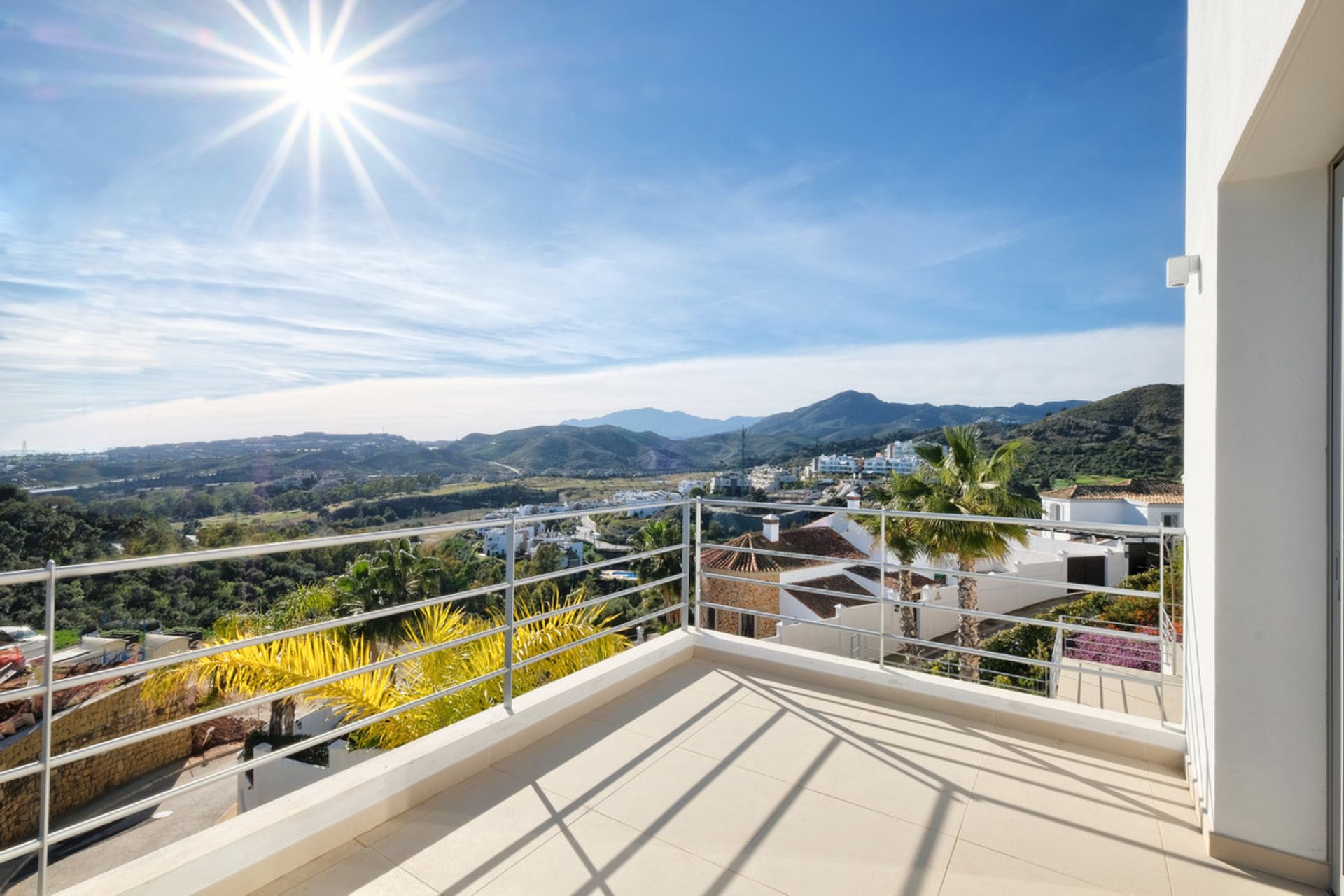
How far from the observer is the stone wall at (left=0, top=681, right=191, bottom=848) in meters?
14.0

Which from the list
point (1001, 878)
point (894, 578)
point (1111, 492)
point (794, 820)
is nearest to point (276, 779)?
point (794, 820)

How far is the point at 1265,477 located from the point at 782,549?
58.5ft

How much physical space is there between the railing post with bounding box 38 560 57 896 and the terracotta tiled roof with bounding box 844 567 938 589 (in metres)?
15.4

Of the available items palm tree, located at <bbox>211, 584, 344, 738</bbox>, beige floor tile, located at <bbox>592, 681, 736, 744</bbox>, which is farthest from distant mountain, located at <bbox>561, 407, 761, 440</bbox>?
beige floor tile, located at <bbox>592, 681, 736, 744</bbox>

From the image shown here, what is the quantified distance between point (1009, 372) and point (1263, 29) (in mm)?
34596

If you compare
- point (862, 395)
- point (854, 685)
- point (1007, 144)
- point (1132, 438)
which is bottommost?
point (854, 685)

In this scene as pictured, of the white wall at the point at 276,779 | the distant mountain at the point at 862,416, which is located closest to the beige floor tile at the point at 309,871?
the white wall at the point at 276,779

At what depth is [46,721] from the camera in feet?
4.41

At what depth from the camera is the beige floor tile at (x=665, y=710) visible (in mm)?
2647

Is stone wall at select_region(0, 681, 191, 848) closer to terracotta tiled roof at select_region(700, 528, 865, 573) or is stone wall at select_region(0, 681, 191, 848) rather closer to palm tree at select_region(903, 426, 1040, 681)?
terracotta tiled roof at select_region(700, 528, 865, 573)

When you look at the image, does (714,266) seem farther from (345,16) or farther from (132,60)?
(132,60)

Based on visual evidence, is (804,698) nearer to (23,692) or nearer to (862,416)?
(23,692)

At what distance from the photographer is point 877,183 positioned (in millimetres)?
18547

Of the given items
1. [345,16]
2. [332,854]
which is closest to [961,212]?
[345,16]
